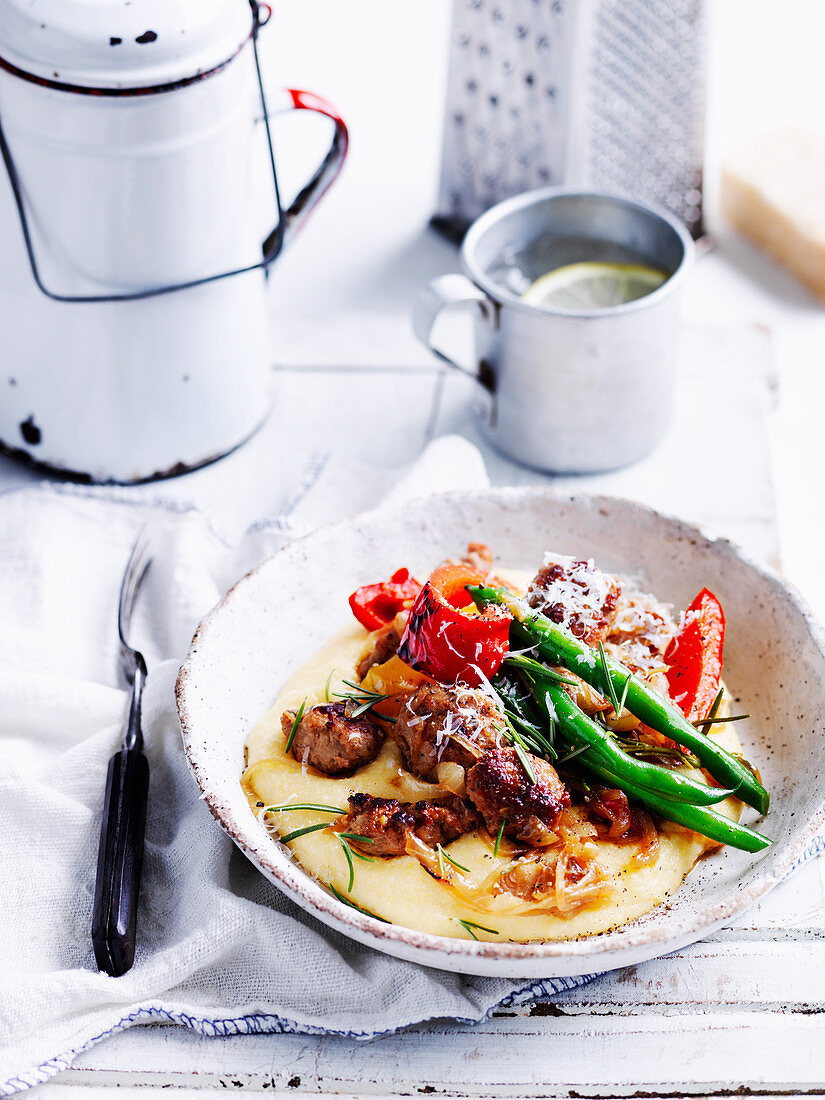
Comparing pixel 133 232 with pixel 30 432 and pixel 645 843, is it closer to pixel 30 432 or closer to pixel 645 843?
pixel 30 432

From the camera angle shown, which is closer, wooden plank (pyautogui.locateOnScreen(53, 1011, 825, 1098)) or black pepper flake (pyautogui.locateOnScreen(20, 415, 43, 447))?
wooden plank (pyautogui.locateOnScreen(53, 1011, 825, 1098))

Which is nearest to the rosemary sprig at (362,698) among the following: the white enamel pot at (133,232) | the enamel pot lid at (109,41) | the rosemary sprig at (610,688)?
the rosemary sprig at (610,688)

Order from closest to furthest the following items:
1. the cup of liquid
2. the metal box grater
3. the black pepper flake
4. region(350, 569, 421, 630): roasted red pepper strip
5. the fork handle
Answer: the fork handle, region(350, 569, 421, 630): roasted red pepper strip, the cup of liquid, the black pepper flake, the metal box grater

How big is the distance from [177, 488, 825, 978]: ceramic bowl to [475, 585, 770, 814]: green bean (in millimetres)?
123

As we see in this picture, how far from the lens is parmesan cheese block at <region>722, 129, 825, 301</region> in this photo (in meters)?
4.47

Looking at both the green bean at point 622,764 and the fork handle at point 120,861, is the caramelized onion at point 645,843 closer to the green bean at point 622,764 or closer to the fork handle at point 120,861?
the green bean at point 622,764

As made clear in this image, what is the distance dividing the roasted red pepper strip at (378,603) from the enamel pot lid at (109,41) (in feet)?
4.38

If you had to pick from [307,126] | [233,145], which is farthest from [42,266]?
[307,126]

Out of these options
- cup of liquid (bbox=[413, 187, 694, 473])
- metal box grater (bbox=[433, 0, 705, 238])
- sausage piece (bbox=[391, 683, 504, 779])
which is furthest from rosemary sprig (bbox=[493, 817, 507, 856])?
metal box grater (bbox=[433, 0, 705, 238])

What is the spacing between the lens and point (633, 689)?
2.45 metres

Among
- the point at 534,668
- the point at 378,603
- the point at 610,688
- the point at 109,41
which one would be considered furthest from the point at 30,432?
the point at 610,688

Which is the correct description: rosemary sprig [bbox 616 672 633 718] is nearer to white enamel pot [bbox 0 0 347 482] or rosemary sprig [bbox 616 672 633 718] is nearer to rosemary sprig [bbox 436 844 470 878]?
rosemary sprig [bbox 436 844 470 878]

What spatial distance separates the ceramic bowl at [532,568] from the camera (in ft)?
7.02

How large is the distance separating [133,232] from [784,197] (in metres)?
2.53
